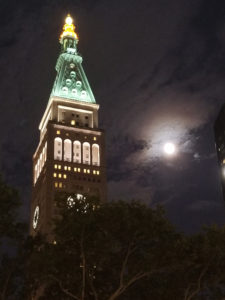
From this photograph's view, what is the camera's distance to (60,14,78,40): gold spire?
15638cm

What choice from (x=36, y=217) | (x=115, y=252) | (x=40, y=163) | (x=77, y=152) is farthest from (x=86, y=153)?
(x=115, y=252)

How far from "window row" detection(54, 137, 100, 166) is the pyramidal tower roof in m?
14.4

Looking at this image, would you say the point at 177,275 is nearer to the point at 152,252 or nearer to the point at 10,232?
the point at 152,252

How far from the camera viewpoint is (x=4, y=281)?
48.8 metres

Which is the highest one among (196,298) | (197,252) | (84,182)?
(84,182)

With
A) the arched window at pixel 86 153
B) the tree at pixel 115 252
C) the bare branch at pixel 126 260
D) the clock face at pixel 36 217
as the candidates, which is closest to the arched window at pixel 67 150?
the arched window at pixel 86 153

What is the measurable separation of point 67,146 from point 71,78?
22202 mm

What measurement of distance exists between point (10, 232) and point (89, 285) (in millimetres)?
9315

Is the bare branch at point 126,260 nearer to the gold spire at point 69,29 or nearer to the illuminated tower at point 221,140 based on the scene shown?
the illuminated tower at point 221,140

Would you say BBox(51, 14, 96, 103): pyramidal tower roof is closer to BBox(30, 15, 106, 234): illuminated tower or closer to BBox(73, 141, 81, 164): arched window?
BBox(30, 15, 106, 234): illuminated tower

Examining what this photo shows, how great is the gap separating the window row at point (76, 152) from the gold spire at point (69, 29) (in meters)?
39.8

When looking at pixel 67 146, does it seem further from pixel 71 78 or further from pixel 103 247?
pixel 103 247

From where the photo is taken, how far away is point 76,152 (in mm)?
132000

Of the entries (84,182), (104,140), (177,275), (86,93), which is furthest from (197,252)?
(86,93)
